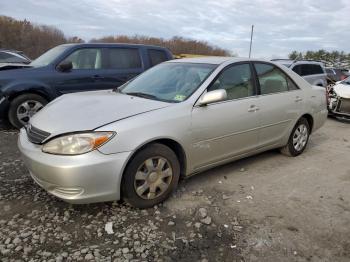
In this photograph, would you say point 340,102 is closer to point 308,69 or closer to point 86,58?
point 308,69

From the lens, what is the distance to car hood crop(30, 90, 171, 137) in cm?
346

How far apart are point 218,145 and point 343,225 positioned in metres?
1.54

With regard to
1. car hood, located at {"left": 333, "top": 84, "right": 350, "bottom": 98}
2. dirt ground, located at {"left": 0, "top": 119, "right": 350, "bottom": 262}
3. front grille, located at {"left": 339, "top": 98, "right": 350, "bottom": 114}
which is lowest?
dirt ground, located at {"left": 0, "top": 119, "right": 350, "bottom": 262}

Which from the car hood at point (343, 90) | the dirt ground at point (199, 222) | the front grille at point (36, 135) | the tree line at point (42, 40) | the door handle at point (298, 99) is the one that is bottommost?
the dirt ground at point (199, 222)

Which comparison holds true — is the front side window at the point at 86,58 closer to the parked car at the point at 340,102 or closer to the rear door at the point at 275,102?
the rear door at the point at 275,102

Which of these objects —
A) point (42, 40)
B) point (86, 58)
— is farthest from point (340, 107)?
point (42, 40)

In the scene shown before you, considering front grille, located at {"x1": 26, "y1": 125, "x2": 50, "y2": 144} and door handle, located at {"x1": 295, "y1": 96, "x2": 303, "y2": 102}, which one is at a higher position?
door handle, located at {"x1": 295, "y1": 96, "x2": 303, "y2": 102}

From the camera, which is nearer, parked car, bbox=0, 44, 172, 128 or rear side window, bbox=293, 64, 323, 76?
parked car, bbox=0, 44, 172, 128

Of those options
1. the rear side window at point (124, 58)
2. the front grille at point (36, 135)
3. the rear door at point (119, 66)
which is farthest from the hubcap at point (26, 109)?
the front grille at point (36, 135)

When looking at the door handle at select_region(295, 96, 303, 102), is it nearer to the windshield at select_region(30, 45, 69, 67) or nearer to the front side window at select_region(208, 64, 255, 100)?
the front side window at select_region(208, 64, 255, 100)

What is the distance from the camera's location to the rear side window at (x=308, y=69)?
1120 centimetres

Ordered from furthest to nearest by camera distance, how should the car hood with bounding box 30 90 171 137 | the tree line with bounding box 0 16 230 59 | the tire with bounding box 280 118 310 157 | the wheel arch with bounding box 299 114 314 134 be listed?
the tree line with bounding box 0 16 230 59
the wheel arch with bounding box 299 114 314 134
the tire with bounding box 280 118 310 157
the car hood with bounding box 30 90 171 137

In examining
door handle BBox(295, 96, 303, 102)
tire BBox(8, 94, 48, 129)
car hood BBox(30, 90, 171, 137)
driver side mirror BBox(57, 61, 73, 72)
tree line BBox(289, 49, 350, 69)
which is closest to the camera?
car hood BBox(30, 90, 171, 137)

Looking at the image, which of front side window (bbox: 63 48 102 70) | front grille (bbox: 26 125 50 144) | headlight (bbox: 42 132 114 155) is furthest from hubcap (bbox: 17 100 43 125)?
headlight (bbox: 42 132 114 155)
